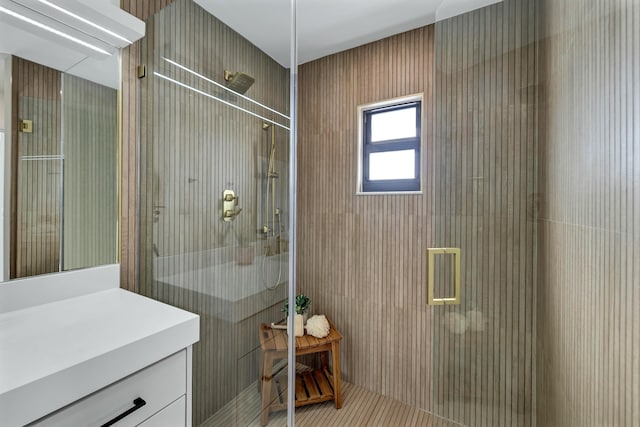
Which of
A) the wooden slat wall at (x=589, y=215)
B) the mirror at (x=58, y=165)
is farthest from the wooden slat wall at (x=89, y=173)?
the wooden slat wall at (x=589, y=215)

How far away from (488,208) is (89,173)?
64.7 inches

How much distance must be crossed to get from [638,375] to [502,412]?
27.5 inches

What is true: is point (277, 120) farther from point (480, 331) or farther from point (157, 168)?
point (480, 331)

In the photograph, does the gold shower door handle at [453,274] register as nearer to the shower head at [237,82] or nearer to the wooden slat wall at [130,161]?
the shower head at [237,82]

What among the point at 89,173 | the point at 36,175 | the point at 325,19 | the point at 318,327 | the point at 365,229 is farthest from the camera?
the point at 365,229

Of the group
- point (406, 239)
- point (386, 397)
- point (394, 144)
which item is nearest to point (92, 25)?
point (394, 144)

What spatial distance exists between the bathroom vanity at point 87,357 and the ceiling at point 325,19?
108cm

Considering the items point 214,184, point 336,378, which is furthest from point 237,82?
point 336,378

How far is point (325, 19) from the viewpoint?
5.50ft

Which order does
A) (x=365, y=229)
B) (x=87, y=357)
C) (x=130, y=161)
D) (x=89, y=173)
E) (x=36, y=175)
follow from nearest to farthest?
(x=87, y=357) → (x=36, y=175) → (x=89, y=173) → (x=130, y=161) → (x=365, y=229)

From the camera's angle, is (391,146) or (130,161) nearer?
(130,161)

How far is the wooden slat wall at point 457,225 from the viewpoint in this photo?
1046mm

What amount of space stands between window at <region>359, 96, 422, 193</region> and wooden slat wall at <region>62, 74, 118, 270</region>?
147 cm

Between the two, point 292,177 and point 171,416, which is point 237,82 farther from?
point 171,416
